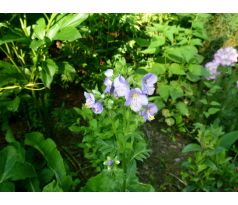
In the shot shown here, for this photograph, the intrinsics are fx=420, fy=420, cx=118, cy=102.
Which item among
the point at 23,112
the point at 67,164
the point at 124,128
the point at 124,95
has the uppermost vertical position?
the point at 124,95

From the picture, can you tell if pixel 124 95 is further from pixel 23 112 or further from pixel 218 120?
pixel 23 112

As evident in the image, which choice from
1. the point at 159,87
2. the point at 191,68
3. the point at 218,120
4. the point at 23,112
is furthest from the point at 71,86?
the point at 218,120

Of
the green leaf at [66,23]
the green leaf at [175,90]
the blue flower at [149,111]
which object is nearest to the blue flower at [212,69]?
the green leaf at [175,90]

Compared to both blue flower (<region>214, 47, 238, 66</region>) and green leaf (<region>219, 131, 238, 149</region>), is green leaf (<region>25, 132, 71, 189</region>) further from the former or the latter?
blue flower (<region>214, 47, 238, 66</region>)

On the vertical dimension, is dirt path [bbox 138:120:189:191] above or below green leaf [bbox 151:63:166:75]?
below

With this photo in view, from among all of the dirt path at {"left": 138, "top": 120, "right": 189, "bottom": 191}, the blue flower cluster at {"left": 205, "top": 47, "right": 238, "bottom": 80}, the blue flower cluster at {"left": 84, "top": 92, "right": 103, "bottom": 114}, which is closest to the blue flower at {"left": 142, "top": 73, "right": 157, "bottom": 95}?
the blue flower cluster at {"left": 84, "top": 92, "right": 103, "bottom": 114}

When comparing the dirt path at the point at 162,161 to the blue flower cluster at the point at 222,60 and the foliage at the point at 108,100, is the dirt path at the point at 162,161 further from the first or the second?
the blue flower cluster at the point at 222,60
